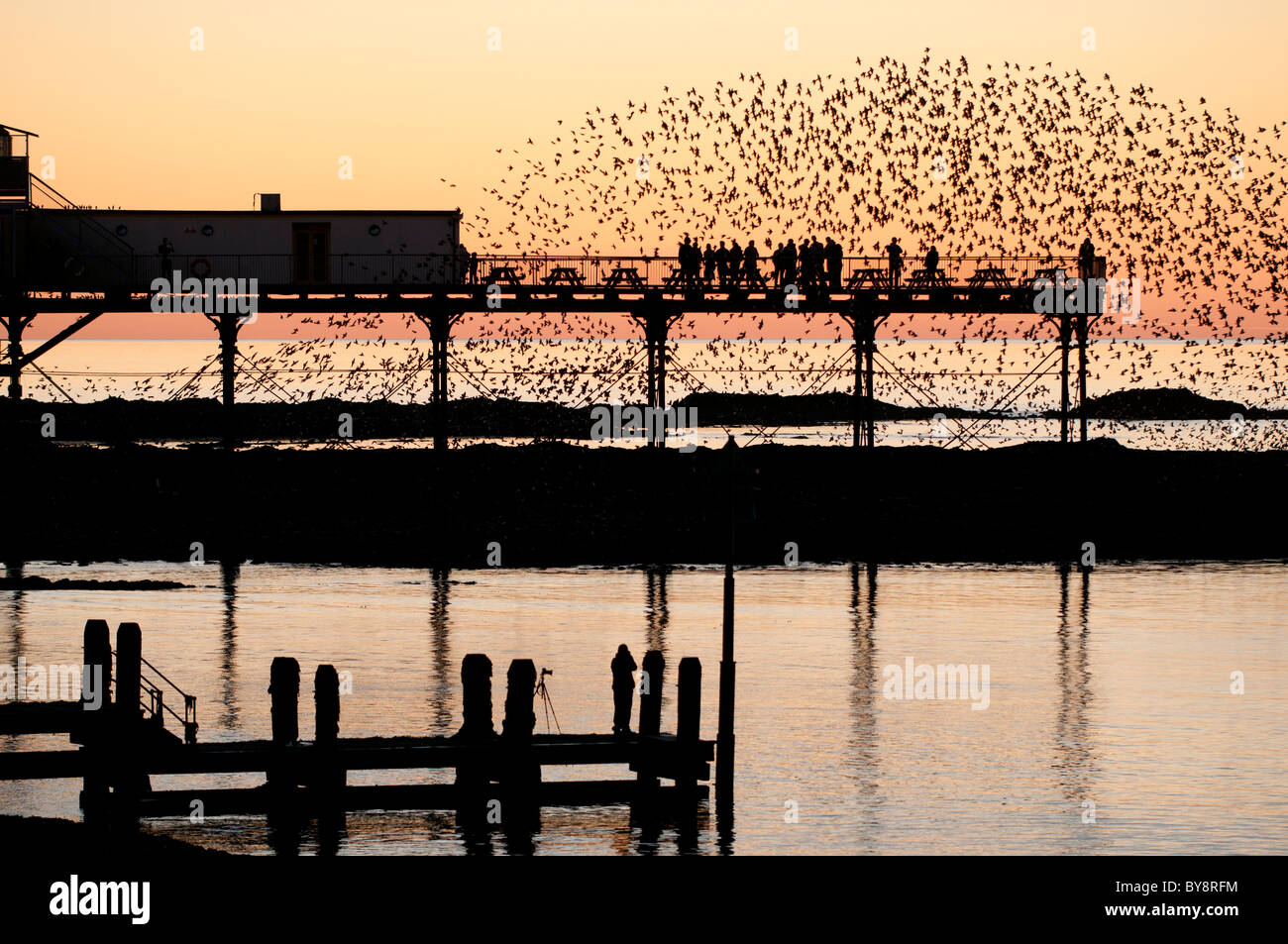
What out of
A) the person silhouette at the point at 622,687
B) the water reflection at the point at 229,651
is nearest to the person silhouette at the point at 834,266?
the water reflection at the point at 229,651

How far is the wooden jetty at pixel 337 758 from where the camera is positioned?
22.2 m

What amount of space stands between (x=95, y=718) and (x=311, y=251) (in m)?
44.9

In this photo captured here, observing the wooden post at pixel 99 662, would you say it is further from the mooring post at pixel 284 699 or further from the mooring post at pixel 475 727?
the mooring post at pixel 475 727

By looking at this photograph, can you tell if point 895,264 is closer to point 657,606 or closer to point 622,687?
point 657,606

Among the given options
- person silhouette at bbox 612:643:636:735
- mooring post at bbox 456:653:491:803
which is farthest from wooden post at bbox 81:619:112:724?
person silhouette at bbox 612:643:636:735

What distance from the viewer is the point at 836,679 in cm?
3516

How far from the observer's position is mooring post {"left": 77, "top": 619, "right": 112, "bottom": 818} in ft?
73.2

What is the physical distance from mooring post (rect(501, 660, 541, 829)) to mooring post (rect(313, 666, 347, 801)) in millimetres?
1974

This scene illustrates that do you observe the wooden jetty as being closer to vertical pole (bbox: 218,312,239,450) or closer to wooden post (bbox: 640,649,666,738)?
wooden post (bbox: 640,649,666,738)

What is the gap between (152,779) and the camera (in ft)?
82.0

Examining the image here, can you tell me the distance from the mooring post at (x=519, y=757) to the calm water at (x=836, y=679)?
64cm

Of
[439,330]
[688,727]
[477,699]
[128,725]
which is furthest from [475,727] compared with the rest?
[439,330]
